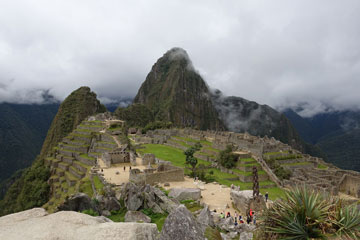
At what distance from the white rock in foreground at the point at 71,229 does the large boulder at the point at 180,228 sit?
1.04m

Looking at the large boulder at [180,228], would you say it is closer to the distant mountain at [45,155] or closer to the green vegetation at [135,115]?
the distant mountain at [45,155]

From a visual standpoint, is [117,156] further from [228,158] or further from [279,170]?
[279,170]

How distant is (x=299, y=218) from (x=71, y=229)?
16.0 feet

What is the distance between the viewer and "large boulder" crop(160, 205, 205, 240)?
4512 mm

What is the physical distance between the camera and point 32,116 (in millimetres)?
142750

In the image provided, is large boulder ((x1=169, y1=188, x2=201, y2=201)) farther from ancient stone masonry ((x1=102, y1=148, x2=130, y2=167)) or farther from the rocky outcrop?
ancient stone masonry ((x1=102, y1=148, x2=130, y2=167))

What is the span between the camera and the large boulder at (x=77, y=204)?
10656 mm

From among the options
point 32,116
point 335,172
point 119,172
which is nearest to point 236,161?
point 335,172

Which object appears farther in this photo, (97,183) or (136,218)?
(97,183)

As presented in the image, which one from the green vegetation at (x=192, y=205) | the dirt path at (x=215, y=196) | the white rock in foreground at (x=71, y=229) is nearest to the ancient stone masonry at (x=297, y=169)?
the dirt path at (x=215, y=196)

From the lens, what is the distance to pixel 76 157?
1471 inches

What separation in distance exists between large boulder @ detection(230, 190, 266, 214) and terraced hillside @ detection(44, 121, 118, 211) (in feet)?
67.8

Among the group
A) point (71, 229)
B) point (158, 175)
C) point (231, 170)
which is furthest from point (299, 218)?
point (231, 170)

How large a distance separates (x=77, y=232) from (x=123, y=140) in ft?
120
